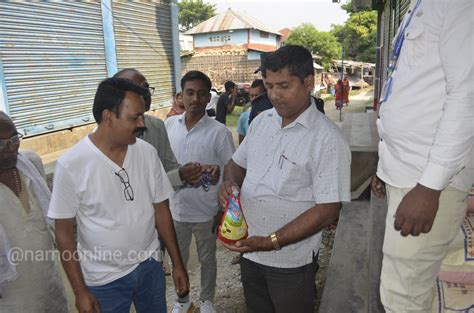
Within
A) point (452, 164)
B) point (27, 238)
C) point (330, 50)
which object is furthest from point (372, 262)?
point (330, 50)

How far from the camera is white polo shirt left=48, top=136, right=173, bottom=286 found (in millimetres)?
1872

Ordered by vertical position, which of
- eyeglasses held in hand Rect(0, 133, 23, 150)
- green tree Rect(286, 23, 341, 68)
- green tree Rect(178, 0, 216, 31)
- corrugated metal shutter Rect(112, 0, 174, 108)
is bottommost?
eyeglasses held in hand Rect(0, 133, 23, 150)

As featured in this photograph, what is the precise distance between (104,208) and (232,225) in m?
0.68

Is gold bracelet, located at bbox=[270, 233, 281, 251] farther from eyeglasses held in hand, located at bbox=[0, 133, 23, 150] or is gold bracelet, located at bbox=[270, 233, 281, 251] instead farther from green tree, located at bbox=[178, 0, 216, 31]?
green tree, located at bbox=[178, 0, 216, 31]

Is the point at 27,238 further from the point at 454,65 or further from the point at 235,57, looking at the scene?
the point at 235,57

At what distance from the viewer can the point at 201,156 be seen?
125 inches

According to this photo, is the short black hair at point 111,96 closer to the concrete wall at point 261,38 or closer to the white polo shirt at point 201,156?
the white polo shirt at point 201,156

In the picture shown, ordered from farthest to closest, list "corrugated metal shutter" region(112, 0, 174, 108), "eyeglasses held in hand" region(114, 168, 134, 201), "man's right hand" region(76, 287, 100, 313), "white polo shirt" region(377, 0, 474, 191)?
"corrugated metal shutter" region(112, 0, 174, 108), "eyeglasses held in hand" region(114, 168, 134, 201), "man's right hand" region(76, 287, 100, 313), "white polo shirt" region(377, 0, 474, 191)

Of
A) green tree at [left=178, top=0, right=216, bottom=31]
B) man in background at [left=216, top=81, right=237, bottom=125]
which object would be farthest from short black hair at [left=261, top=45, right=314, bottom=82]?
green tree at [left=178, top=0, right=216, bottom=31]

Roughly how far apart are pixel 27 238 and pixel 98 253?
486 millimetres

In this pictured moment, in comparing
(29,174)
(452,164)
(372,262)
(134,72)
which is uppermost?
(134,72)

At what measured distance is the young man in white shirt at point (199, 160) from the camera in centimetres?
315

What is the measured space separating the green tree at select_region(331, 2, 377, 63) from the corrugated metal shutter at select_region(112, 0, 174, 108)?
24.0 m

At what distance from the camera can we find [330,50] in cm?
3397
